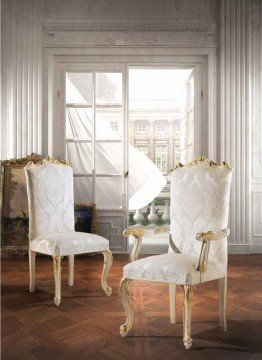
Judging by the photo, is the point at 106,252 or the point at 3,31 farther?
the point at 3,31

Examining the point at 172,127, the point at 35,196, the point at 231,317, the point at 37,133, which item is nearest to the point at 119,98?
the point at 37,133

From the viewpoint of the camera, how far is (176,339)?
1.92 m

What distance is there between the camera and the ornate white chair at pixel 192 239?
1831 millimetres

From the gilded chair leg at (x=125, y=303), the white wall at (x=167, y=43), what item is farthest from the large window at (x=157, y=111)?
the gilded chair leg at (x=125, y=303)

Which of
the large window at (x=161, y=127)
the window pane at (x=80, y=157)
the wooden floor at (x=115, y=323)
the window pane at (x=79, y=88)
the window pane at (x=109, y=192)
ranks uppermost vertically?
the large window at (x=161, y=127)

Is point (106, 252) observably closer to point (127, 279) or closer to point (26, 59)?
point (127, 279)

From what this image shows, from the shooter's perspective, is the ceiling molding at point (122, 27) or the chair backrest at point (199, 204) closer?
the chair backrest at point (199, 204)

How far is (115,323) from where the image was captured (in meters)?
2.13

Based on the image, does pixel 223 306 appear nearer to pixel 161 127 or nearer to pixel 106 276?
pixel 106 276

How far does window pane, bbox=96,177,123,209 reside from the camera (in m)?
4.34

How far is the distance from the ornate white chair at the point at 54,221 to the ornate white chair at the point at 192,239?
1.80ft

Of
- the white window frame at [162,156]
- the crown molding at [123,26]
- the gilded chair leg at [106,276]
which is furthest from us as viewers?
the white window frame at [162,156]

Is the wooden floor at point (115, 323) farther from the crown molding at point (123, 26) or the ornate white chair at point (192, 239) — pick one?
the crown molding at point (123, 26)

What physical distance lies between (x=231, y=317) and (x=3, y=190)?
108 inches
